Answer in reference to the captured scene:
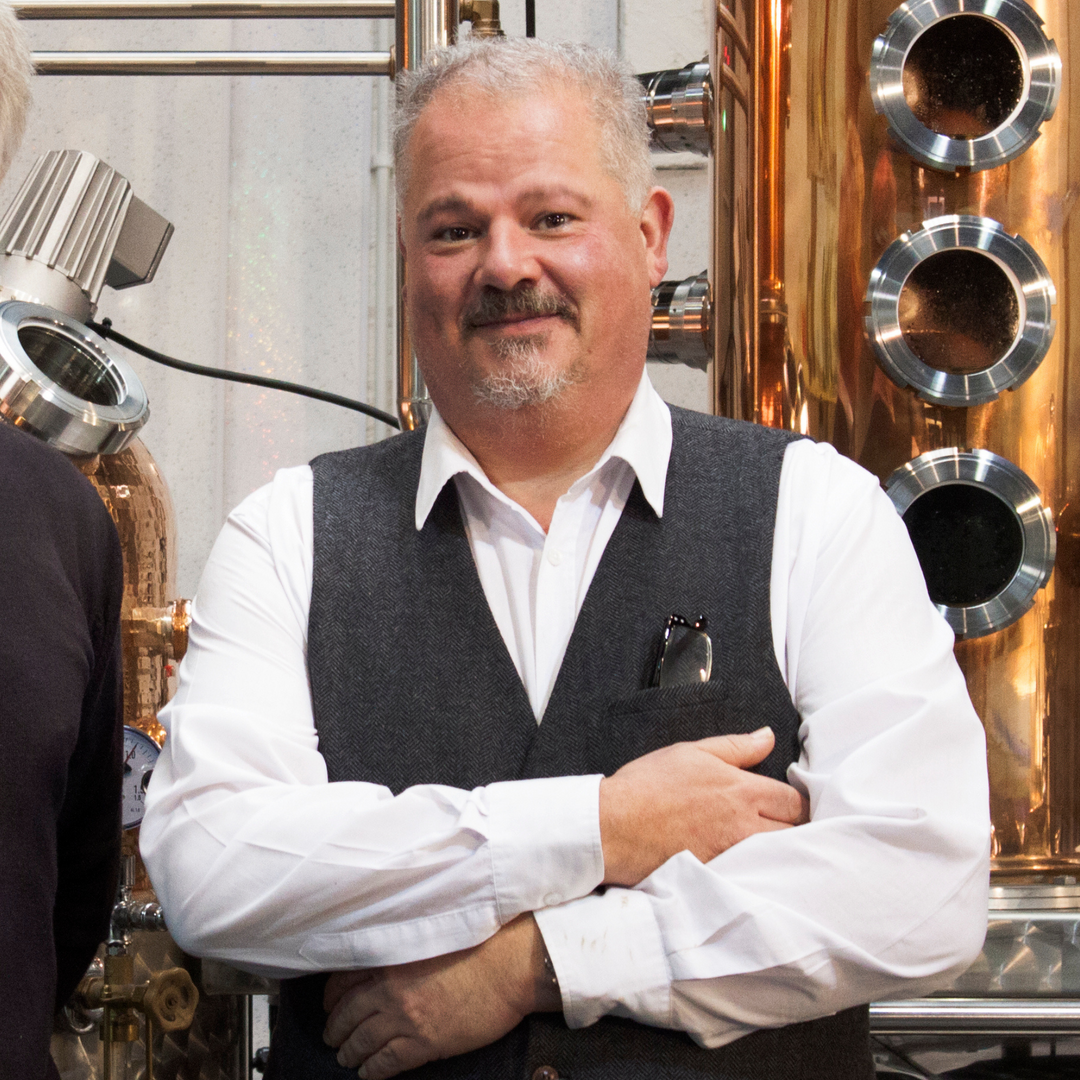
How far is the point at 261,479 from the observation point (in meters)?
2.03

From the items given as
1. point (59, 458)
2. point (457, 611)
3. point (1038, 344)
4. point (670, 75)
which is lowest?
point (457, 611)

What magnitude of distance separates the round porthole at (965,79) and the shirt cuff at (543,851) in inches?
28.4

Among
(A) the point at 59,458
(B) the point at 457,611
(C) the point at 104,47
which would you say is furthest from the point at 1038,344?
(C) the point at 104,47

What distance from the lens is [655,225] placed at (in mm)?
1112

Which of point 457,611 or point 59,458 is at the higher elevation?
point 59,458

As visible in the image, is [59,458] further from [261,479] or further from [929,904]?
[261,479]

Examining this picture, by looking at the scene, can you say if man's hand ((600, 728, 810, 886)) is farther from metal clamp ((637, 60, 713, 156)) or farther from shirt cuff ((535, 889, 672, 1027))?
metal clamp ((637, 60, 713, 156))

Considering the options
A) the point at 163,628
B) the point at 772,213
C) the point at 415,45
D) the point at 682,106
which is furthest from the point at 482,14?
the point at 163,628

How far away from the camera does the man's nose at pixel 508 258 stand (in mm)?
992

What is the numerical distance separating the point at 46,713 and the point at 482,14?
90 cm

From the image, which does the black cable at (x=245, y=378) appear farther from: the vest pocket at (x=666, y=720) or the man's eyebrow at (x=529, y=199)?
the vest pocket at (x=666, y=720)

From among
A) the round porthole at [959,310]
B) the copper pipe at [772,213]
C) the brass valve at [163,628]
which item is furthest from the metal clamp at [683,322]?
the brass valve at [163,628]

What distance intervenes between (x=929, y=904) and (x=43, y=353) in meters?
0.96

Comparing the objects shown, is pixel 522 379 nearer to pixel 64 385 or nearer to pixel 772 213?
pixel 772 213
